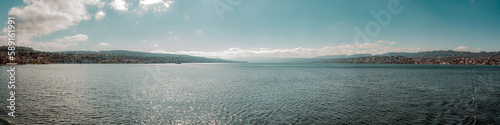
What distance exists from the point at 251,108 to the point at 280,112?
3095 millimetres

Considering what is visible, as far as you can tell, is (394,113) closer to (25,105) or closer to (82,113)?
(82,113)

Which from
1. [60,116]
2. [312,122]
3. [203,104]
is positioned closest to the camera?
[312,122]

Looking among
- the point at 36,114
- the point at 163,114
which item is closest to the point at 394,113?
the point at 163,114

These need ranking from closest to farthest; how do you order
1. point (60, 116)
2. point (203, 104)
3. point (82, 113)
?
point (60, 116), point (82, 113), point (203, 104)

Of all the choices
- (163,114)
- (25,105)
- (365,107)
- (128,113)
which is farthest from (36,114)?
(365,107)

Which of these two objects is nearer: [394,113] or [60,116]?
[60,116]

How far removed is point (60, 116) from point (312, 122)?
20.6 metres

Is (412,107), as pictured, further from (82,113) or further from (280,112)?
(82,113)

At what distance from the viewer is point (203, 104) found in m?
23.0

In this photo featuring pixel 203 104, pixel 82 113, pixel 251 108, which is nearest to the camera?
pixel 82 113

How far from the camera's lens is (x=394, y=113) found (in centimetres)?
1888

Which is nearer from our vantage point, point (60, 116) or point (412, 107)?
point (60, 116)

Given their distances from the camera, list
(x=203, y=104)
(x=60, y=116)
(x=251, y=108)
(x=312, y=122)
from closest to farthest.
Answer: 1. (x=312, y=122)
2. (x=60, y=116)
3. (x=251, y=108)
4. (x=203, y=104)

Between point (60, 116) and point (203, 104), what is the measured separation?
12004 millimetres
